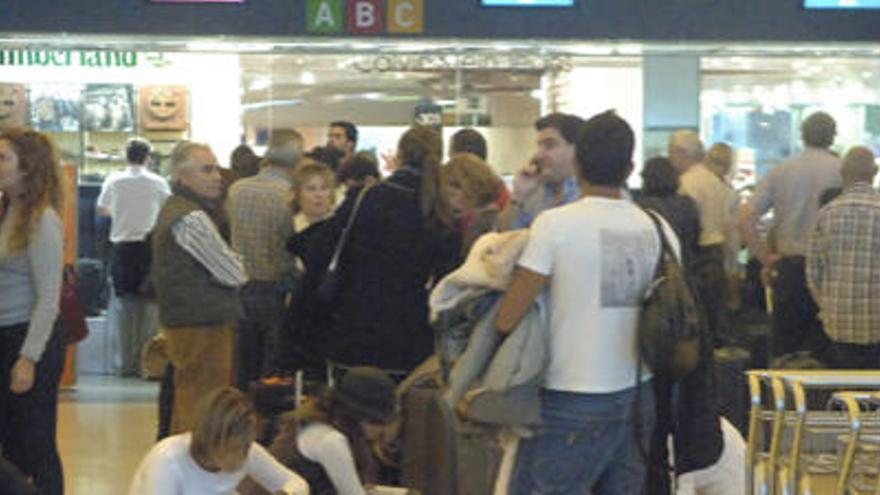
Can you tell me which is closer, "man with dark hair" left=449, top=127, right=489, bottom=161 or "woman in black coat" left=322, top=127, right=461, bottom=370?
"woman in black coat" left=322, top=127, right=461, bottom=370

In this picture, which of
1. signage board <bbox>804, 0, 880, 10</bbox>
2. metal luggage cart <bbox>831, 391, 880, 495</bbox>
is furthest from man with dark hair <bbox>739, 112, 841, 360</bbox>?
metal luggage cart <bbox>831, 391, 880, 495</bbox>

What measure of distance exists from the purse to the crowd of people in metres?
0.01

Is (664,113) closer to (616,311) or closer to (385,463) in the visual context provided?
(385,463)

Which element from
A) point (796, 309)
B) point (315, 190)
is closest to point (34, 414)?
point (315, 190)

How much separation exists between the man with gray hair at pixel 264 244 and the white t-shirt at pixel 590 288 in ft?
13.9

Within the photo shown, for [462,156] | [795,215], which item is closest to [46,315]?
→ [462,156]

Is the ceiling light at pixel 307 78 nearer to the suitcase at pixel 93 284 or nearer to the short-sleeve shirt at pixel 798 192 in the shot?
the suitcase at pixel 93 284

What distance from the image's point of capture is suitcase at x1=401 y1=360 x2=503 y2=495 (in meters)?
7.26

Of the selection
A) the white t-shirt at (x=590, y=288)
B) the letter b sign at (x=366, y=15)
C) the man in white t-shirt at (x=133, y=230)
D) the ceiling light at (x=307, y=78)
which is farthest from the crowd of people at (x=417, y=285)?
the ceiling light at (x=307, y=78)

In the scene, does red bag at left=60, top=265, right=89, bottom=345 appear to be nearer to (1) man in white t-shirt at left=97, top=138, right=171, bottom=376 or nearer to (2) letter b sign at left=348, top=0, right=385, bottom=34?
(2) letter b sign at left=348, top=0, right=385, bottom=34

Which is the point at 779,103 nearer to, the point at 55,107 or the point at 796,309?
the point at 796,309

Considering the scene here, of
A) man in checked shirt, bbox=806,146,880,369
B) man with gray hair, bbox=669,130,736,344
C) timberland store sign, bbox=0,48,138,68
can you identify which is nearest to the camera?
man in checked shirt, bbox=806,146,880,369

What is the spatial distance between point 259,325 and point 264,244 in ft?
1.52

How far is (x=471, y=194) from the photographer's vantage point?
8.02 metres
